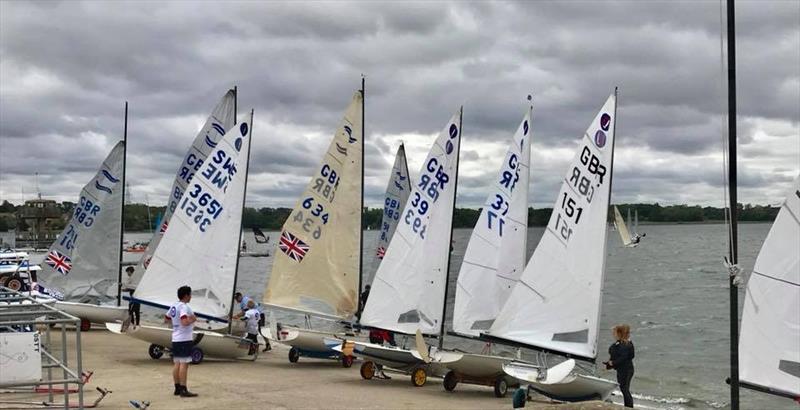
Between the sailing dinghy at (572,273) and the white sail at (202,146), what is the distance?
10043 millimetres

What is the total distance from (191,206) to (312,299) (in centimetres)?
316

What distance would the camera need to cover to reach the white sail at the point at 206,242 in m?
15.5

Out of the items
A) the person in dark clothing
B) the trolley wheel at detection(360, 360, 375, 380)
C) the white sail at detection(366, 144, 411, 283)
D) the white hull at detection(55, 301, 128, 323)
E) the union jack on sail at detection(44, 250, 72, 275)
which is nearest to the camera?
the person in dark clothing

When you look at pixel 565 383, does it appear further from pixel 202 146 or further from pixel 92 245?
pixel 92 245

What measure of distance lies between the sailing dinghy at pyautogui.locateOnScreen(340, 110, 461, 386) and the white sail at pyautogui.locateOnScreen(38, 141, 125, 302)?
398 inches

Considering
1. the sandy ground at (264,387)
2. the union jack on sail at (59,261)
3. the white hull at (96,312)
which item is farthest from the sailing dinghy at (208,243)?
the union jack on sail at (59,261)

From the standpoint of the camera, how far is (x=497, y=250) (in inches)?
598

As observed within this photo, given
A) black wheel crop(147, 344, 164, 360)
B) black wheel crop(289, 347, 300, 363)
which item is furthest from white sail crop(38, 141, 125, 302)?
black wheel crop(289, 347, 300, 363)

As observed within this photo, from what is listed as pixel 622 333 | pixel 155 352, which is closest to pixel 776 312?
pixel 622 333

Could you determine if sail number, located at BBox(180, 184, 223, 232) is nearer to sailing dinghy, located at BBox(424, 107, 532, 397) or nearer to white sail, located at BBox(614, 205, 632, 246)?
sailing dinghy, located at BBox(424, 107, 532, 397)

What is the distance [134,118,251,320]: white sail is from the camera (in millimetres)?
15508

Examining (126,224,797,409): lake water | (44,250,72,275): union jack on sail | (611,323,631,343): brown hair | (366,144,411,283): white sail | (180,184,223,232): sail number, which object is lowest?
(126,224,797,409): lake water

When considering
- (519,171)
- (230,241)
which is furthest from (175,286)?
(519,171)

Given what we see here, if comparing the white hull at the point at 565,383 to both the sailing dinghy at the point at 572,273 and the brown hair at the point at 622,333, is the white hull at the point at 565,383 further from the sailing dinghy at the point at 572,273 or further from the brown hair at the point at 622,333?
the brown hair at the point at 622,333
